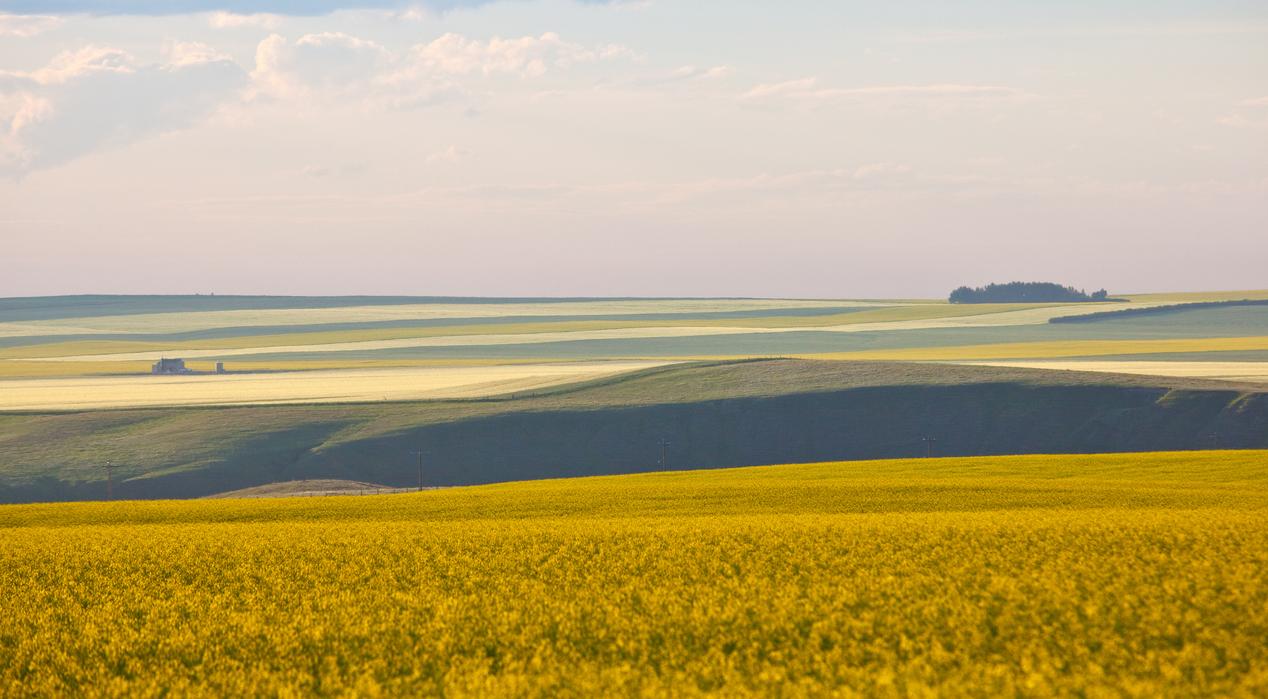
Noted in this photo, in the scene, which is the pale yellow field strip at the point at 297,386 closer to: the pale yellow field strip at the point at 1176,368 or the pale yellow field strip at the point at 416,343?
the pale yellow field strip at the point at 416,343

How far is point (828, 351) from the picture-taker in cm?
16662

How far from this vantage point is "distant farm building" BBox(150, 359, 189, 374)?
15700 centimetres

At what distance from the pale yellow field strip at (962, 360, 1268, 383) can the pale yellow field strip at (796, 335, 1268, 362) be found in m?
14.6

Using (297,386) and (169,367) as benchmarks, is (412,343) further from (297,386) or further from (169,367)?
(297,386)

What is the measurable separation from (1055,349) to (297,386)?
91189mm

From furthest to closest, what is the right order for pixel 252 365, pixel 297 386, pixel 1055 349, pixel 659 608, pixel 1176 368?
pixel 252 365
pixel 1055 349
pixel 297 386
pixel 1176 368
pixel 659 608

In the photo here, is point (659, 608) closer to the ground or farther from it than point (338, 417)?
farther from it

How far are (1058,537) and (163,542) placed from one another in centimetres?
1559

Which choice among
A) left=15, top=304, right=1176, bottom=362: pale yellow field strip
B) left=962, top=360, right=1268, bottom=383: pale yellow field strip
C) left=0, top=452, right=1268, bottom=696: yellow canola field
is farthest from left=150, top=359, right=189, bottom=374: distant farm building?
Answer: left=0, top=452, right=1268, bottom=696: yellow canola field

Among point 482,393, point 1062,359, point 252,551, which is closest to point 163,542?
point 252,551

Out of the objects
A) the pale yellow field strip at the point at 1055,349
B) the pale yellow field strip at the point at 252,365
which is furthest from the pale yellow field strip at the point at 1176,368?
the pale yellow field strip at the point at 252,365

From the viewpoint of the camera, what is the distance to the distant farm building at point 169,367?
15700cm

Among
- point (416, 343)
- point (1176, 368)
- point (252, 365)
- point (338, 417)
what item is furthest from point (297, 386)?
point (1176, 368)

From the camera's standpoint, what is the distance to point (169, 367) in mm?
158000
